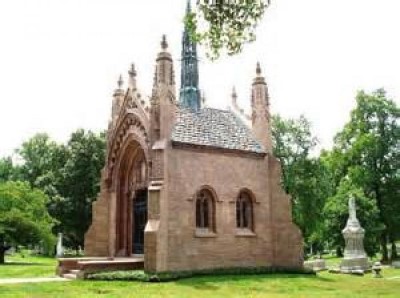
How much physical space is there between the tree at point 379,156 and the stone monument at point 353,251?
11.4 m

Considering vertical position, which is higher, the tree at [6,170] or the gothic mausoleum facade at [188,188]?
the tree at [6,170]

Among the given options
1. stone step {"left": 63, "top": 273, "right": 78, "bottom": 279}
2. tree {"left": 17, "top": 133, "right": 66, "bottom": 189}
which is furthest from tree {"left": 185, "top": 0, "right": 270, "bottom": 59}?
tree {"left": 17, "top": 133, "right": 66, "bottom": 189}

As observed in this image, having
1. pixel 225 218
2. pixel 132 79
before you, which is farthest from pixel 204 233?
pixel 132 79

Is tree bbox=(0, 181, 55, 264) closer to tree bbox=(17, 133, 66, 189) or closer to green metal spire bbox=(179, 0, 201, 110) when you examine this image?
tree bbox=(17, 133, 66, 189)

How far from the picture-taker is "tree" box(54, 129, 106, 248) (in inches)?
1943

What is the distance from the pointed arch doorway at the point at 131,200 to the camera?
2656 centimetres

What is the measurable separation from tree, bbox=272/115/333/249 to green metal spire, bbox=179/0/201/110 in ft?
49.4

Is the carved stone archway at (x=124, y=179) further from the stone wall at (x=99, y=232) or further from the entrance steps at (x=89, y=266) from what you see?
the entrance steps at (x=89, y=266)

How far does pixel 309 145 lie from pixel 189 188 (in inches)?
1014

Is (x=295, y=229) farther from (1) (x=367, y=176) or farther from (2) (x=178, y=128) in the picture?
(1) (x=367, y=176)

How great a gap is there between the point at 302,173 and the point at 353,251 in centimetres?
1610

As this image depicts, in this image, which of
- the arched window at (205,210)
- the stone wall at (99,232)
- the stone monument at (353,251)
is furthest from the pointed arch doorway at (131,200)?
the stone monument at (353,251)

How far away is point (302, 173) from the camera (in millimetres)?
45500

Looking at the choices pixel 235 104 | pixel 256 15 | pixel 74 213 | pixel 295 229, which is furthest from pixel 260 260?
pixel 74 213
